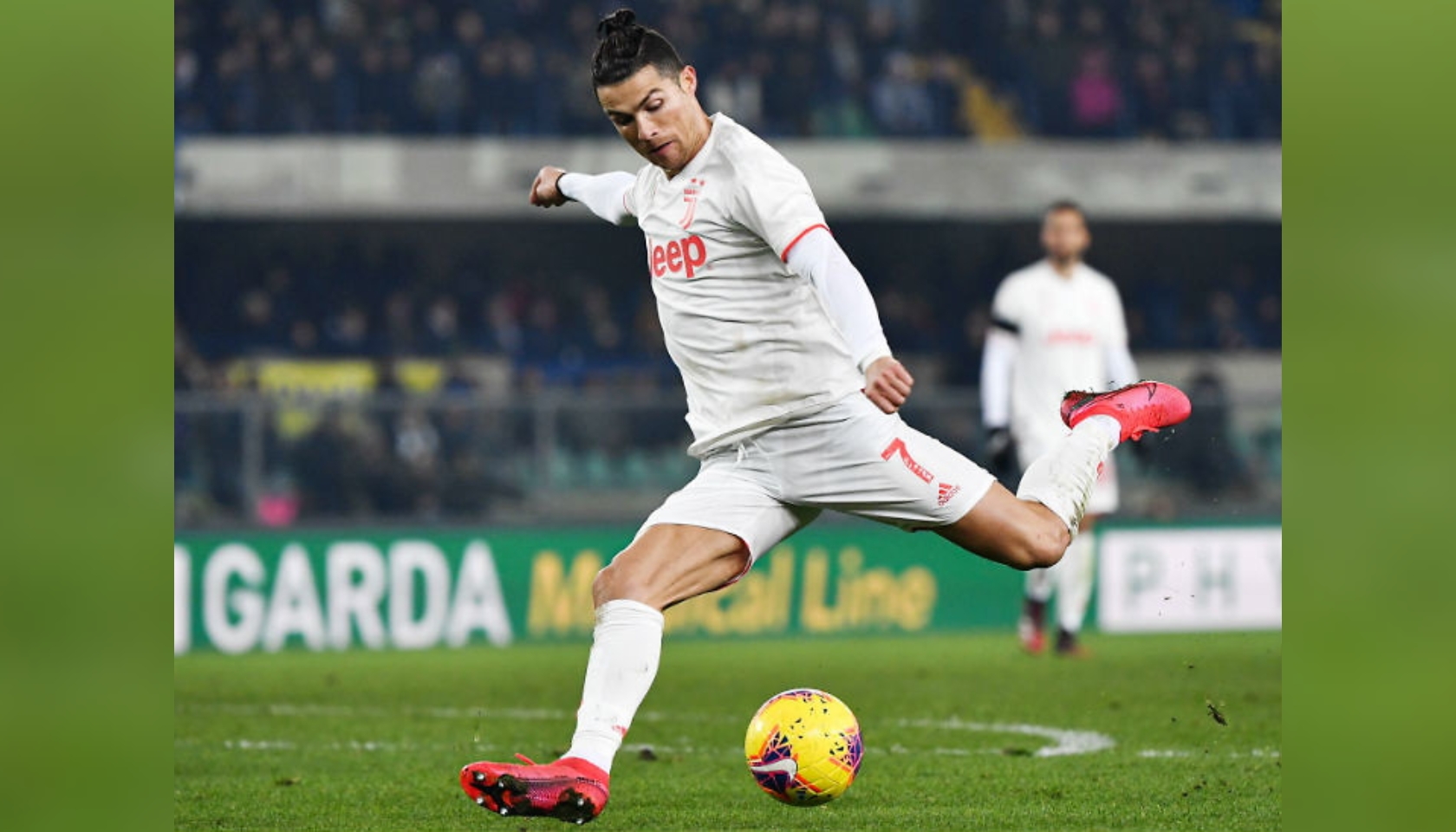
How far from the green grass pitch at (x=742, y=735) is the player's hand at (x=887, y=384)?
1460mm

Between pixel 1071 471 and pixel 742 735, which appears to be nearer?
pixel 1071 471

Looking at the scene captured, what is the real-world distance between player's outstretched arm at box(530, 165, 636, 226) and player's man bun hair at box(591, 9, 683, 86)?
623mm

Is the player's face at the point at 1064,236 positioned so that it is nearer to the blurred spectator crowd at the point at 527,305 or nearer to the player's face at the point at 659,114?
the player's face at the point at 659,114

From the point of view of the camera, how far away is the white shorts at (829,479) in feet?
19.1

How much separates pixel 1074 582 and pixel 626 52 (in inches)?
283

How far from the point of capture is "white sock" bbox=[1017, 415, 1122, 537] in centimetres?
624

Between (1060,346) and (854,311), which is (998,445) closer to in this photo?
(1060,346)

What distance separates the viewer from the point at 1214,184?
23.2m

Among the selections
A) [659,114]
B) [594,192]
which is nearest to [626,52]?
[659,114]

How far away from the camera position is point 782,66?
23953 mm

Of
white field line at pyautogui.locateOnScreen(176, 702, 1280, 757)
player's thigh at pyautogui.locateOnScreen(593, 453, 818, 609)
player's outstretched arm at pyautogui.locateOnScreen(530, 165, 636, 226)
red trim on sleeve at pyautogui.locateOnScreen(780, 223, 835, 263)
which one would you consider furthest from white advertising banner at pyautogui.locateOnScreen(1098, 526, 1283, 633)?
red trim on sleeve at pyautogui.locateOnScreen(780, 223, 835, 263)
